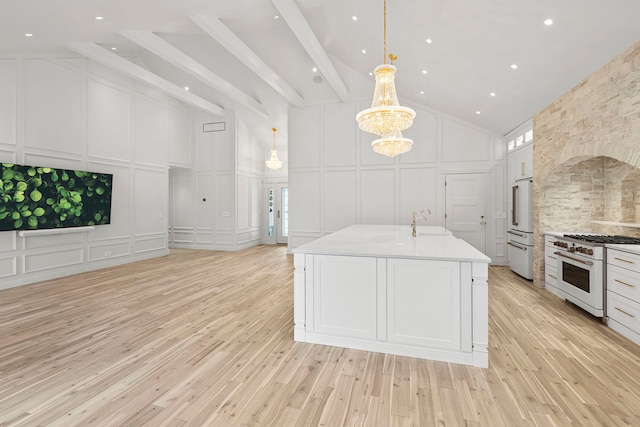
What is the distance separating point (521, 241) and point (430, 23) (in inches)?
154

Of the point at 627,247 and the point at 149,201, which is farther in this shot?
the point at 149,201

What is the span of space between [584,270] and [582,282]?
0.51 ft

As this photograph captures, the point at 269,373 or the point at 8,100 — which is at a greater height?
the point at 8,100

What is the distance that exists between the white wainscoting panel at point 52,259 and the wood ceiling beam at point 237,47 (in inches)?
185

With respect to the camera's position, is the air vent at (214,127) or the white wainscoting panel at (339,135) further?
the air vent at (214,127)

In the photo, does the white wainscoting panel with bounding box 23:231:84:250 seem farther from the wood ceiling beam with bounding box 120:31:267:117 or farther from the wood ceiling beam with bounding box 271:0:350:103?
the wood ceiling beam with bounding box 271:0:350:103

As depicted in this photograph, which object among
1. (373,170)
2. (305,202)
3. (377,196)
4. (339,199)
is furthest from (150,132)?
(377,196)

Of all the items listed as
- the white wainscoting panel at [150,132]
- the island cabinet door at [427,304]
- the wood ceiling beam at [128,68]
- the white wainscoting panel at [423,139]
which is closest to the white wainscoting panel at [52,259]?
the white wainscoting panel at [150,132]

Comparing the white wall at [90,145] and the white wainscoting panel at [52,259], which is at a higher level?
the white wall at [90,145]

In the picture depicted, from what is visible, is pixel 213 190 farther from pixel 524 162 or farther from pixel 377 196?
pixel 524 162

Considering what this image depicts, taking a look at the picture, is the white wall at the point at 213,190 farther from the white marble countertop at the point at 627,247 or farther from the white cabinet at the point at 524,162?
the white marble countertop at the point at 627,247

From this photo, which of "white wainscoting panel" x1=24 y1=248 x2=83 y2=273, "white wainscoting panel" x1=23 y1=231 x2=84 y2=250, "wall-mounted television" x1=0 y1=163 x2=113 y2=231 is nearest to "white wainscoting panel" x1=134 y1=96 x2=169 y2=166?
"wall-mounted television" x1=0 y1=163 x2=113 y2=231

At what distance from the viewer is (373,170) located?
7.49 metres

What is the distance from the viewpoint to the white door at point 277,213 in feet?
35.1
